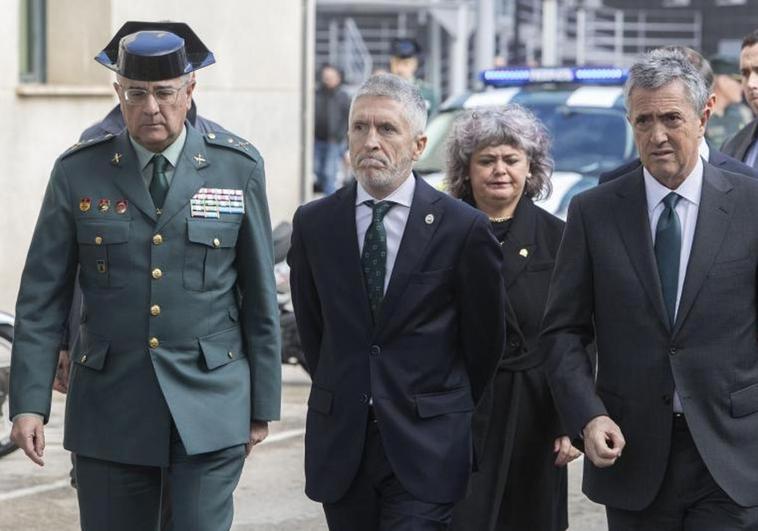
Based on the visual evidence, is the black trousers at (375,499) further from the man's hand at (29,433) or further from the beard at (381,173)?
the man's hand at (29,433)

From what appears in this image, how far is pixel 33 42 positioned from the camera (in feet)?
47.0

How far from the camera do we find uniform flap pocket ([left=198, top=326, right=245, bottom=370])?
16.4ft

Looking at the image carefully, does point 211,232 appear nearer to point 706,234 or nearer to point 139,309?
point 139,309

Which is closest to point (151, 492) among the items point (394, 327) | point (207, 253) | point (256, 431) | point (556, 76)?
point (256, 431)

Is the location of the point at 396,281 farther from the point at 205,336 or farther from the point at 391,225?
the point at 205,336

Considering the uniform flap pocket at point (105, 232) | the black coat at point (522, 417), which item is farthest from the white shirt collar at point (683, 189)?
the uniform flap pocket at point (105, 232)

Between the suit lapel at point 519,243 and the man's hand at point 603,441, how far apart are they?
1117 mm

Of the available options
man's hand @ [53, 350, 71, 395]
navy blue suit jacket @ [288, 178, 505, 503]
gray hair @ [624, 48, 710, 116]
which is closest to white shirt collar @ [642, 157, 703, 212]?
gray hair @ [624, 48, 710, 116]

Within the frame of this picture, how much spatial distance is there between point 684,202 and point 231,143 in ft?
4.34

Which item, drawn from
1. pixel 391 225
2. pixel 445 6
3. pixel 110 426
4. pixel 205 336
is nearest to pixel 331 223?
pixel 391 225

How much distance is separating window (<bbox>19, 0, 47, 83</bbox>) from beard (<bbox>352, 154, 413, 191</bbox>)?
31.0ft

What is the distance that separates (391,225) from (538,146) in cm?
118

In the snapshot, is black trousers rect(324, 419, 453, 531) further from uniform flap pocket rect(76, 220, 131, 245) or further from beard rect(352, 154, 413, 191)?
uniform flap pocket rect(76, 220, 131, 245)

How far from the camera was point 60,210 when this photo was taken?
5.01 metres
